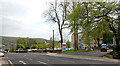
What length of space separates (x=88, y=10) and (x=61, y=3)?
948 inches

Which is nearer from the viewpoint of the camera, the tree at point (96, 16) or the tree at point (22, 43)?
the tree at point (96, 16)

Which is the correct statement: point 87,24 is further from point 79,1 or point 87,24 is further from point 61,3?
point 61,3

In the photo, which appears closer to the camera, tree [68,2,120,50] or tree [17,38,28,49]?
tree [68,2,120,50]

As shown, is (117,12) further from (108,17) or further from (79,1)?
(79,1)

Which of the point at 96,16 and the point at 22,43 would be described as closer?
the point at 96,16

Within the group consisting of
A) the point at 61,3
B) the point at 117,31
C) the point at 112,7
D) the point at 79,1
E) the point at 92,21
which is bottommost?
the point at 117,31

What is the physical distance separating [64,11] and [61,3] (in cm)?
277

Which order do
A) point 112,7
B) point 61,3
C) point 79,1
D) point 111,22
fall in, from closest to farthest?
point 112,7
point 111,22
point 79,1
point 61,3

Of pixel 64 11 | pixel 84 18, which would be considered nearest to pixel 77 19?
pixel 84 18

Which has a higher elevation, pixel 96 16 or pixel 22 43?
pixel 96 16

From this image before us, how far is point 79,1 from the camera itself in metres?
31.5

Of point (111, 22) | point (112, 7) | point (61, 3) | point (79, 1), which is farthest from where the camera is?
point (61, 3)

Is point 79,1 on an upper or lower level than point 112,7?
upper

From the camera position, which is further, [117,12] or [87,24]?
[87,24]
